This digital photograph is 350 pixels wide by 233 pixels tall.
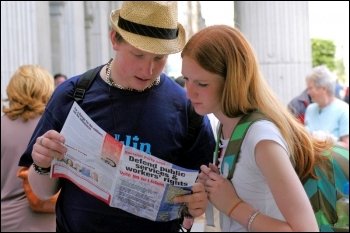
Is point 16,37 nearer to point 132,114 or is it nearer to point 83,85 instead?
point 83,85

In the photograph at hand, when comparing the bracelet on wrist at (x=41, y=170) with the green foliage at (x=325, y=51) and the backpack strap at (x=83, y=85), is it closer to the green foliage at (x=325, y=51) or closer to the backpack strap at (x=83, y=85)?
the backpack strap at (x=83, y=85)

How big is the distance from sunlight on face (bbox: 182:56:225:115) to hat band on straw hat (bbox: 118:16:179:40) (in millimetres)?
522

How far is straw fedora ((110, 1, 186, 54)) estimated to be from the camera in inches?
96.4

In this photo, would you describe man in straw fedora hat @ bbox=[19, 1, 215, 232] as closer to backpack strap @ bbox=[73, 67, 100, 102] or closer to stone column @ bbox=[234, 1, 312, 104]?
backpack strap @ bbox=[73, 67, 100, 102]

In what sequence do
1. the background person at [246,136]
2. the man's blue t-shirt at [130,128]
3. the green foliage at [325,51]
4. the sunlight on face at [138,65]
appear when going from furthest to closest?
the green foliage at [325,51] < the man's blue t-shirt at [130,128] < the sunlight on face at [138,65] < the background person at [246,136]

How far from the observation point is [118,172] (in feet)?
7.75

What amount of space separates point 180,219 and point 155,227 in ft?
0.41

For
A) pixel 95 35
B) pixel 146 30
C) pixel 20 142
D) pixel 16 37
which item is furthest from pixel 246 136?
pixel 95 35

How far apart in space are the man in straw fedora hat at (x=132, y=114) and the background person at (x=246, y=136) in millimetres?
513

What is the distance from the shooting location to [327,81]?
6828 mm

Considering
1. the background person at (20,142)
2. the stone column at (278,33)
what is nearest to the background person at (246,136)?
the background person at (20,142)

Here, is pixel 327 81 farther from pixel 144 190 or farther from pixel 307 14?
pixel 144 190

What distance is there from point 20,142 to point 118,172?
182 centimetres

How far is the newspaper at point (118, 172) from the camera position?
7.50 feet
